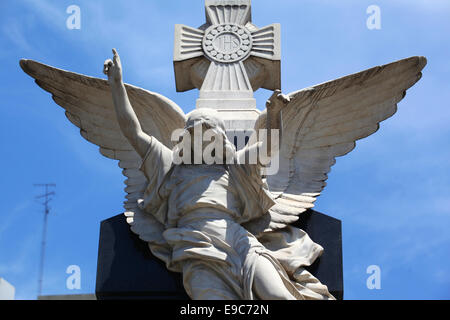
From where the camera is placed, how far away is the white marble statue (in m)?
7.45

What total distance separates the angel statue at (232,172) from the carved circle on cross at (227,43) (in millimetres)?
1405

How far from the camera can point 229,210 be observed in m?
7.79

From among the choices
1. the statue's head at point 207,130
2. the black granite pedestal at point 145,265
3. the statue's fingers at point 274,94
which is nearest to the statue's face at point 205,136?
the statue's head at point 207,130

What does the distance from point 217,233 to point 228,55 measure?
11.3 feet

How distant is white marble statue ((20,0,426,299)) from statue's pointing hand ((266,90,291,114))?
0.04 ft

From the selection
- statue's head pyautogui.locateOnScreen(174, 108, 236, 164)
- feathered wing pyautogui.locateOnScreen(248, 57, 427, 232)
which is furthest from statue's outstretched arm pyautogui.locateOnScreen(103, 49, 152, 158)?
feathered wing pyautogui.locateOnScreen(248, 57, 427, 232)

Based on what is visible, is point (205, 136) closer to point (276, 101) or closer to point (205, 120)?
point (205, 120)

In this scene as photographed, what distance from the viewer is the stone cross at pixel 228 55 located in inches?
382

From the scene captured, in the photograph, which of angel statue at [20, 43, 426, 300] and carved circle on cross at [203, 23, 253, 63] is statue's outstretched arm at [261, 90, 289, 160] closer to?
angel statue at [20, 43, 426, 300]

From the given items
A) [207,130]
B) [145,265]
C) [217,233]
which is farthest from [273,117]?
[145,265]

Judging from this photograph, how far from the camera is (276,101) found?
7668 millimetres
